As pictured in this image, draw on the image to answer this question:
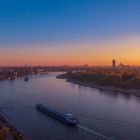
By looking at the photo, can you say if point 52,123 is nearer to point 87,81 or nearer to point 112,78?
point 112,78

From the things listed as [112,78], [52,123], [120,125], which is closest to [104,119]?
→ [120,125]

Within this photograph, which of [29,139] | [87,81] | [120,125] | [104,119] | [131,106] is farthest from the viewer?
[87,81]

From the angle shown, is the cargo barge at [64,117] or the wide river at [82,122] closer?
the wide river at [82,122]

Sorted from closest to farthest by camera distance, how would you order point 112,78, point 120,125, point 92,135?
point 92,135
point 120,125
point 112,78

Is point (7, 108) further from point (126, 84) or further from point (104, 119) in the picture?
point (126, 84)

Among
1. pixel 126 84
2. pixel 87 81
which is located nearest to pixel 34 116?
pixel 126 84

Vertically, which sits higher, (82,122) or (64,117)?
(64,117)

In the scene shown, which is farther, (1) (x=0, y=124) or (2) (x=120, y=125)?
(2) (x=120, y=125)

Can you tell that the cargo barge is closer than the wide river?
No

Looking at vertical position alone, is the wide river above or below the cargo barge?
below

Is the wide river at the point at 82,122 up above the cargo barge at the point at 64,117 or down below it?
below

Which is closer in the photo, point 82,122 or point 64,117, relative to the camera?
point 82,122
